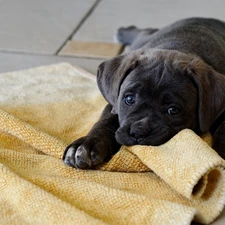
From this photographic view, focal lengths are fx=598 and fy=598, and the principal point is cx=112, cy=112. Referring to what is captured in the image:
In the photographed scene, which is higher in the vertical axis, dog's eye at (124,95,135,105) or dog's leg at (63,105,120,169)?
dog's eye at (124,95,135,105)

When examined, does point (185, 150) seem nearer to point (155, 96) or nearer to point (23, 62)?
point (155, 96)

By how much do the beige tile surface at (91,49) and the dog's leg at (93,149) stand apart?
1.81 m

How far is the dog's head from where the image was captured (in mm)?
2773

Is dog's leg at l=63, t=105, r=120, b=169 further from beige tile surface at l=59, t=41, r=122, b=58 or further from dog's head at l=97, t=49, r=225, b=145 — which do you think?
beige tile surface at l=59, t=41, r=122, b=58

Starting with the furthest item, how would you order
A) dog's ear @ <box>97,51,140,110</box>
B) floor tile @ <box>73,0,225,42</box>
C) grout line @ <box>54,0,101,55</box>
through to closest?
floor tile @ <box>73,0,225,42</box>, grout line @ <box>54,0,101,55</box>, dog's ear @ <box>97,51,140,110</box>

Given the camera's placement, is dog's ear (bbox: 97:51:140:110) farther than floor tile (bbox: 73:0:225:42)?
No

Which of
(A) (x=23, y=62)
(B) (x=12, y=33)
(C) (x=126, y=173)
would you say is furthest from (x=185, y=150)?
(B) (x=12, y=33)

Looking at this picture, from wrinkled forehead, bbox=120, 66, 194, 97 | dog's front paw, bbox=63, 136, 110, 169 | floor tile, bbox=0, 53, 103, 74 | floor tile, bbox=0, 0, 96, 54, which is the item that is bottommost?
floor tile, bbox=0, 0, 96, 54

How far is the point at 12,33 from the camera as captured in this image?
17.1ft

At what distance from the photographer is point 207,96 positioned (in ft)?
9.41

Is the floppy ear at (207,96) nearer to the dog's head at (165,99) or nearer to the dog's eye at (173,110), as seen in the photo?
the dog's head at (165,99)

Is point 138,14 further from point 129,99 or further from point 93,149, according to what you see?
point 93,149

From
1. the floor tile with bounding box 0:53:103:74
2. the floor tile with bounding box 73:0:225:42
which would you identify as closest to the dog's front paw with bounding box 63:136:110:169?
the floor tile with bounding box 0:53:103:74

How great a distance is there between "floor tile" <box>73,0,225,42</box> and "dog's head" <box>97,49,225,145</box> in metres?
2.20
